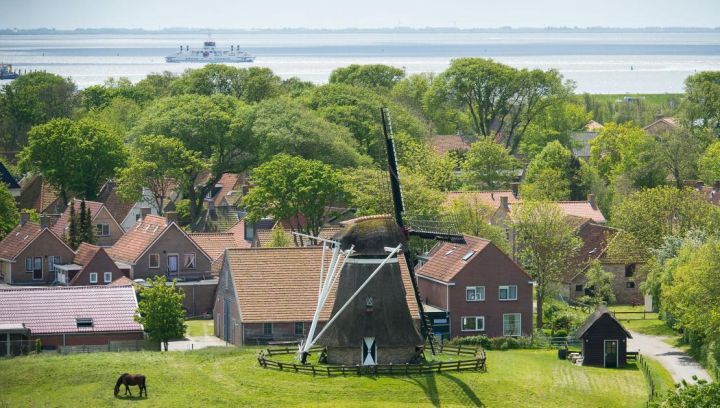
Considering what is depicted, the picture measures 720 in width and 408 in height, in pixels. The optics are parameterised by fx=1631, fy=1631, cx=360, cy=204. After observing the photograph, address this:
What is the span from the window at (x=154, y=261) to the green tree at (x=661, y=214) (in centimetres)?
2815

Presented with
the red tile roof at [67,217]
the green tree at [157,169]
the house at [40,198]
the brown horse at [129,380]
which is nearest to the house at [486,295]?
the brown horse at [129,380]

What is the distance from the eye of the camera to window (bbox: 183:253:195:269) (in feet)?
310

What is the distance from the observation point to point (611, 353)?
75438 millimetres

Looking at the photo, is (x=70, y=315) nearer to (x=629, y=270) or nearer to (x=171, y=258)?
(x=171, y=258)

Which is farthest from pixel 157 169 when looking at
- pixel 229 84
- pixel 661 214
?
pixel 229 84

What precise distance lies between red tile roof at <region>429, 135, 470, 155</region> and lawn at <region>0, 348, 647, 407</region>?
275 feet

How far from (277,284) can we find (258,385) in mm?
13211

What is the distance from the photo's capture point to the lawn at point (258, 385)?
63875 mm

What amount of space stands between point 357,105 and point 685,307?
61.7 m

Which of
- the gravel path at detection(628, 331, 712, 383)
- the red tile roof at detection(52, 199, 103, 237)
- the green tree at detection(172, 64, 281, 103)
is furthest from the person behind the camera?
the green tree at detection(172, 64, 281, 103)

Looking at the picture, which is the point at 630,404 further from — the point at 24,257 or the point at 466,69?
the point at 466,69

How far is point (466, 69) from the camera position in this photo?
16100 cm

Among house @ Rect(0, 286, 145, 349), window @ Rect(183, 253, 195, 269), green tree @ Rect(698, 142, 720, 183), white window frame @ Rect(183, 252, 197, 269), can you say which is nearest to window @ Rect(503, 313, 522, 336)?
house @ Rect(0, 286, 145, 349)

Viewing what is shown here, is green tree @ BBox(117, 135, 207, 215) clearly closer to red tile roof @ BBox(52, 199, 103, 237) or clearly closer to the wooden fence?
red tile roof @ BBox(52, 199, 103, 237)
